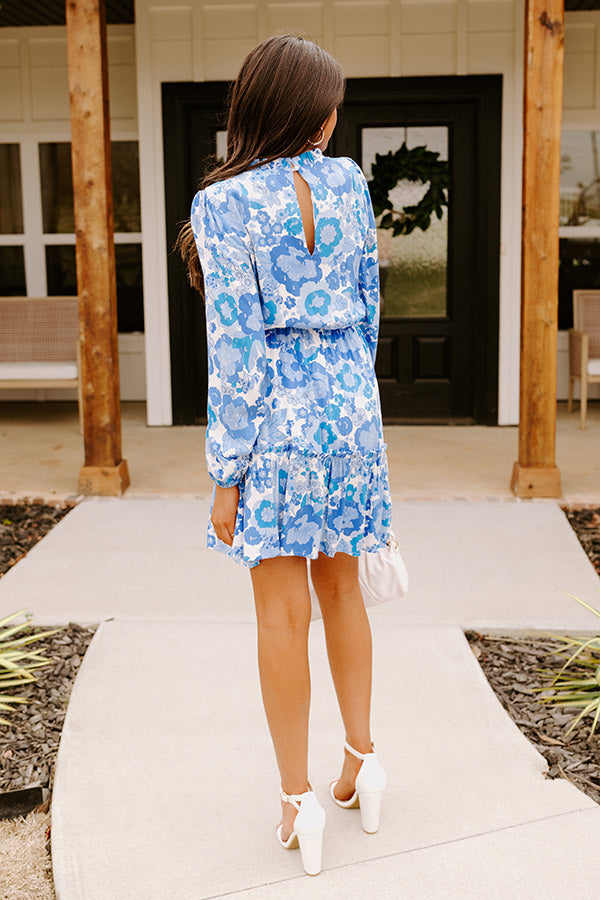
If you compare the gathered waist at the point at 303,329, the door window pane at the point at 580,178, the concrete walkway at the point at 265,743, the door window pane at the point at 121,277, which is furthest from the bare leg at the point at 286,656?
the door window pane at the point at 121,277

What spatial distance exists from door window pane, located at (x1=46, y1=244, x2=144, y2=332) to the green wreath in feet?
7.38

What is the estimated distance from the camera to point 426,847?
89.9 inches

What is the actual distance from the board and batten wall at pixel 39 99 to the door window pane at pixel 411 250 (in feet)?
7.06

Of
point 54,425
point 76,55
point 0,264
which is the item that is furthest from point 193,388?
point 76,55

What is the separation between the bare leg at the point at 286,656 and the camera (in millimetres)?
2123

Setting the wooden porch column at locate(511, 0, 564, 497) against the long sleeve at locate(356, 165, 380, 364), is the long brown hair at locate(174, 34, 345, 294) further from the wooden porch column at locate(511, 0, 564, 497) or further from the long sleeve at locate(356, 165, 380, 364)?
the wooden porch column at locate(511, 0, 564, 497)

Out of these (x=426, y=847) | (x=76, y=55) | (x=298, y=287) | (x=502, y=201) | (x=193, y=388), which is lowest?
(x=426, y=847)

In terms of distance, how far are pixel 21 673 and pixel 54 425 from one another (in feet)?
15.6

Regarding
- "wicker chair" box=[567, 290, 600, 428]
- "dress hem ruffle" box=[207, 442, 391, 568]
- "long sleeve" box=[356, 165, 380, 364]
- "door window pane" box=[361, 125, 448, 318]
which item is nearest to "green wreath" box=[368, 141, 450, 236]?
"door window pane" box=[361, 125, 448, 318]

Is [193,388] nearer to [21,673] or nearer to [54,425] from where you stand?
[54,425]

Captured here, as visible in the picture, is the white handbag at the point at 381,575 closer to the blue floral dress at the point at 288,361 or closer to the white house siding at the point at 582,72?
the blue floral dress at the point at 288,361

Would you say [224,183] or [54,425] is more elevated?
[224,183]

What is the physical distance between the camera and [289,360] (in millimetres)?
2061

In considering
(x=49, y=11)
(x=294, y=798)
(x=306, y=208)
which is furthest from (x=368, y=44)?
(x=294, y=798)
